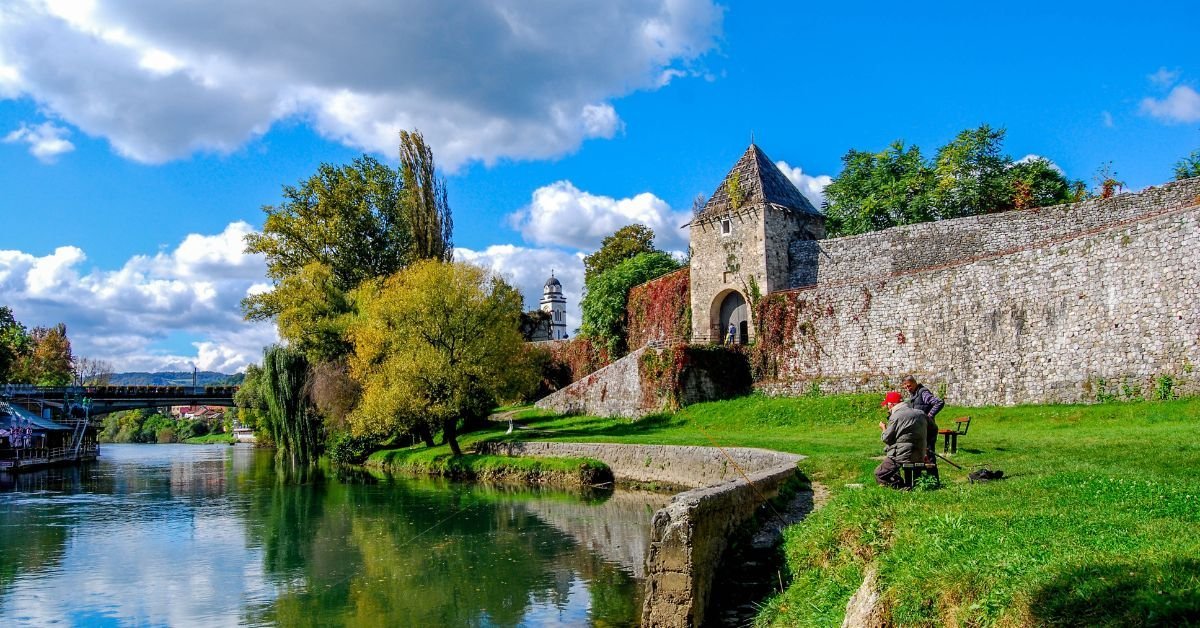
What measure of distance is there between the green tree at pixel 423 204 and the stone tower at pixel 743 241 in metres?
15.2

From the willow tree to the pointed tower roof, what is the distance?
59.6 ft

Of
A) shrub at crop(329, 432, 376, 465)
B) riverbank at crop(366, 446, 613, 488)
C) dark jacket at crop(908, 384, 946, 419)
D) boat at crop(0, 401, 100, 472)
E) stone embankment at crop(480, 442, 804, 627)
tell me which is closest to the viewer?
stone embankment at crop(480, 442, 804, 627)

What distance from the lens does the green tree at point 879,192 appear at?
37.6 m

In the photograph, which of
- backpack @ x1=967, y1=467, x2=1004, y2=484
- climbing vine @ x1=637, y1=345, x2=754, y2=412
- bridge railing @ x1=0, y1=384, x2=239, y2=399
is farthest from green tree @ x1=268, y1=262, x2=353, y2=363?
bridge railing @ x1=0, y1=384, x2=239, y2=399

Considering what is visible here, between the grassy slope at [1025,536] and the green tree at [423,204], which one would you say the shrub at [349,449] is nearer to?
the green tree at [423,204]

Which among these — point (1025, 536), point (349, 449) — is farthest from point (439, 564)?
point (349, 449)

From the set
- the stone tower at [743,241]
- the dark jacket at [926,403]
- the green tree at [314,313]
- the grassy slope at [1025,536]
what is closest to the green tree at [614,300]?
the stone tower at [743,241]

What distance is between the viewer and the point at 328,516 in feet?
68.1

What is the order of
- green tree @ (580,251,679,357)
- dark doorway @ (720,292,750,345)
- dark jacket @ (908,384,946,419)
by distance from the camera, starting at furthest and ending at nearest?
green tree @ (580,251,679,357), dark doorway @ (720,292,750,345), dark jacket @ (908,384,946,419)

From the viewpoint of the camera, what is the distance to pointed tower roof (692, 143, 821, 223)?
31094 mm

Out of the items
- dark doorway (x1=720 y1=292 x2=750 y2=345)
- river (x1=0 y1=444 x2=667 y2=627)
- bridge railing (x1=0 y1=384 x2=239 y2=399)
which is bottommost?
river (x1=0 y1=444 x2=667 y2=627)

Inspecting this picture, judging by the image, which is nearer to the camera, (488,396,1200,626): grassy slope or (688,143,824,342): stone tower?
(488,396,1200,626): grassy slope

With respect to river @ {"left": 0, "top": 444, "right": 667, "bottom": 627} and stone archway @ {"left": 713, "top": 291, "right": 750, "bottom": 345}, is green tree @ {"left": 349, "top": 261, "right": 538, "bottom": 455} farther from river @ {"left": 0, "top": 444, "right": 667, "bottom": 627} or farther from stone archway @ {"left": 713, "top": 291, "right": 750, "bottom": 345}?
stone archway @ {"left": 713, "top": 291, "right": 750, "bottom": 345}

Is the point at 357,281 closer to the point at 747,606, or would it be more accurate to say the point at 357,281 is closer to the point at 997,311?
the point at 997,311
